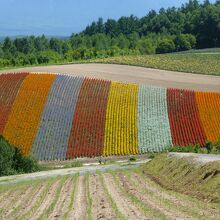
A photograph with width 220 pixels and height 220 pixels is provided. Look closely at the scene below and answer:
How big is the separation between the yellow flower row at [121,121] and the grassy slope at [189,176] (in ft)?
40.7

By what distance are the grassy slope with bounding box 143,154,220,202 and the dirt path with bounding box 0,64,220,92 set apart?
32417 mm

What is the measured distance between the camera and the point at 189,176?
19000 millimetres

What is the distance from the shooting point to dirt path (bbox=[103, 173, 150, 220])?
45.0 ft

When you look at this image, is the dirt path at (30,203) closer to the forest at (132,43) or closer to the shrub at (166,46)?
the forest at (132,43)

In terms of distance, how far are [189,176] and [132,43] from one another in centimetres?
12752

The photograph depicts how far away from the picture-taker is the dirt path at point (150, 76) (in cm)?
5741

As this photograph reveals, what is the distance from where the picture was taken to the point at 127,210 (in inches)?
A: 572

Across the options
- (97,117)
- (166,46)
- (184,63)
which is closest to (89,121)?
(97,117)

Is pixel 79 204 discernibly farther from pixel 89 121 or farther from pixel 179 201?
pixel 89 121

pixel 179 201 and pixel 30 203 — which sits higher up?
pixel 179 201

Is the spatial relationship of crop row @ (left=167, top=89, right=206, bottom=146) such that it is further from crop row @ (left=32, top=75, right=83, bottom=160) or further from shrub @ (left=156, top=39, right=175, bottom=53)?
shrub @ (left=156, top=39, right=175, bottom=53)

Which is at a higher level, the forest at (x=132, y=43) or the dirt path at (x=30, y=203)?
the forest at (x=132, y=43)

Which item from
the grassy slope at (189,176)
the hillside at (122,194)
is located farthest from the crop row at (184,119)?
the grassy slope at (189,176)

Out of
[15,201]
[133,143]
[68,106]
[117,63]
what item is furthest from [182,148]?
[117,63]
